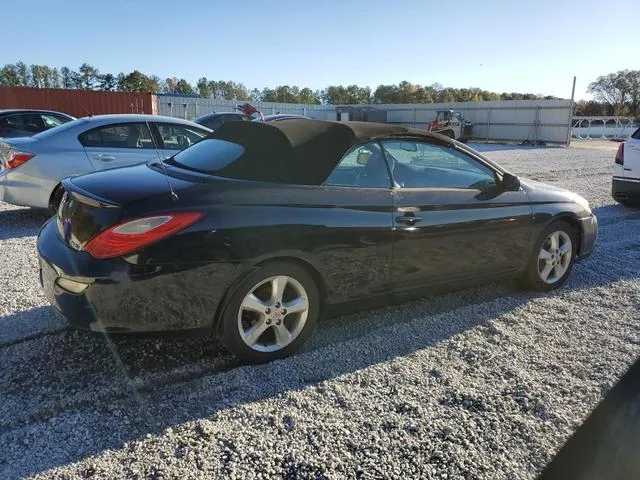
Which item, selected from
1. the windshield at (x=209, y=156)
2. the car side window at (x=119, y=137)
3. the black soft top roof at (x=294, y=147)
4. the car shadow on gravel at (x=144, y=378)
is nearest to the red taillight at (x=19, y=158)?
the car side window at (x=119, y=137)

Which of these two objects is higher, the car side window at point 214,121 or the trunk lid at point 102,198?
the car side window at point 214,121

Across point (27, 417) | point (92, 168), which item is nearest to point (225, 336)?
point (27, 417)

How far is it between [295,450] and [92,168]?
18.3 ft

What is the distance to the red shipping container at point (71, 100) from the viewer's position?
27.4m

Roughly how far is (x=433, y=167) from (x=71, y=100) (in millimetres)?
28347

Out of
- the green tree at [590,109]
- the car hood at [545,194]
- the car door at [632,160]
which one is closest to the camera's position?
the car hood at [545,194]

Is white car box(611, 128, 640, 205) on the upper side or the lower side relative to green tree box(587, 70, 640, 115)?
lower

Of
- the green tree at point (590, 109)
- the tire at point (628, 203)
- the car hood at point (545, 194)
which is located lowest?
the tire at point (628, 203)

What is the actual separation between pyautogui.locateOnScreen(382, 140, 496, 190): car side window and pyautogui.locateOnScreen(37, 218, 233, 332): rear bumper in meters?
1.60

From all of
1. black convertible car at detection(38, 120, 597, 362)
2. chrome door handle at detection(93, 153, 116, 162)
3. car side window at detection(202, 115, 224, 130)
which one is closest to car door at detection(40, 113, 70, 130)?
car side window at detection(202, 115, 224, 130)

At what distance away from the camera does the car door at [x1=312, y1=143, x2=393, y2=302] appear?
3.36m

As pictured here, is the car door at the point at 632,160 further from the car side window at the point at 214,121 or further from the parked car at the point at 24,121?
the parked car at the point at 24,121

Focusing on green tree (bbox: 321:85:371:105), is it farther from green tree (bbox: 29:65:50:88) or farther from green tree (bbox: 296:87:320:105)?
green tree (bbox: 29:65:50:88)

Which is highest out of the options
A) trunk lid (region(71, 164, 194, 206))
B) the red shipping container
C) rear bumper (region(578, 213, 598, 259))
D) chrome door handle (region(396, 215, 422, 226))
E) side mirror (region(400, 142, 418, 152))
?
the red shipping container
